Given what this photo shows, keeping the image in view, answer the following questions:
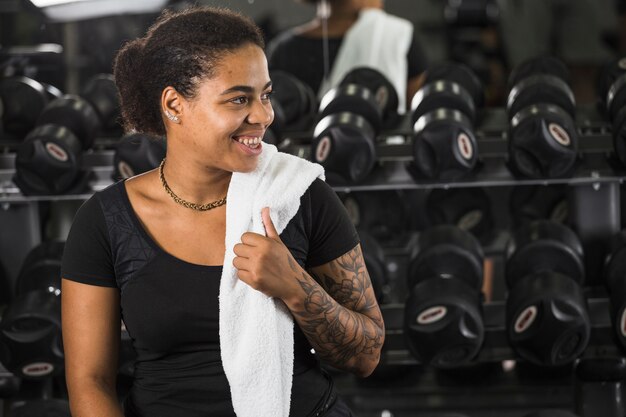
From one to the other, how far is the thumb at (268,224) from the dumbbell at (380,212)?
202 centimetres

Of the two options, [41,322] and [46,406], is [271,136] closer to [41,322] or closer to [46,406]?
[41,322]

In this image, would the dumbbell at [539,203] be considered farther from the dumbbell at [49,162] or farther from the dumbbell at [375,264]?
the dumbbell at [49,162]

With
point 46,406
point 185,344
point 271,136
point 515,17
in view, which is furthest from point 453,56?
point 185,344

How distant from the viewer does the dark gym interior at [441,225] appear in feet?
8.79

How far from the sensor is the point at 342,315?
1.66 metres

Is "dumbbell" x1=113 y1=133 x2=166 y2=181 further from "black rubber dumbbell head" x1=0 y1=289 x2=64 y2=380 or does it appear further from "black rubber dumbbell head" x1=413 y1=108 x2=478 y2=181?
"black rubber dumbbell head" x1=413 y1=108 x2=478 y2=181

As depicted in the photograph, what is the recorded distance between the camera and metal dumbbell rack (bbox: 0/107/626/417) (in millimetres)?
2867

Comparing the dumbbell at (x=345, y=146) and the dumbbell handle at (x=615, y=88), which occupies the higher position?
the dumbbell handle at (x=615, y=88)

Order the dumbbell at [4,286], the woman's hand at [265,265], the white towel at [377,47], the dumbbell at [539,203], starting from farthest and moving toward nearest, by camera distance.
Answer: the white towel at [377,47], the dumbbell at [539,203], the dumbbell at [4,286], the woman's hand at [265,265]

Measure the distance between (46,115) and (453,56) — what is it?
1.95 metres

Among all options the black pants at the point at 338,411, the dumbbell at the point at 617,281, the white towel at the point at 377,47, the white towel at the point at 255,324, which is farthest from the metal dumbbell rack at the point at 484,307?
the white towel at the point at 255,324

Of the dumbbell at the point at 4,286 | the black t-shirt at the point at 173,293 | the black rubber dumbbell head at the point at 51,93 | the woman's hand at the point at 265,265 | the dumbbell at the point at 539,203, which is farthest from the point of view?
the black rubber dumbbell head at the point at 51,93

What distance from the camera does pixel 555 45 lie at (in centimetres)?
439

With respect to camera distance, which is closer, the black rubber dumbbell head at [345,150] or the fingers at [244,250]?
the fingers at [244,250]
